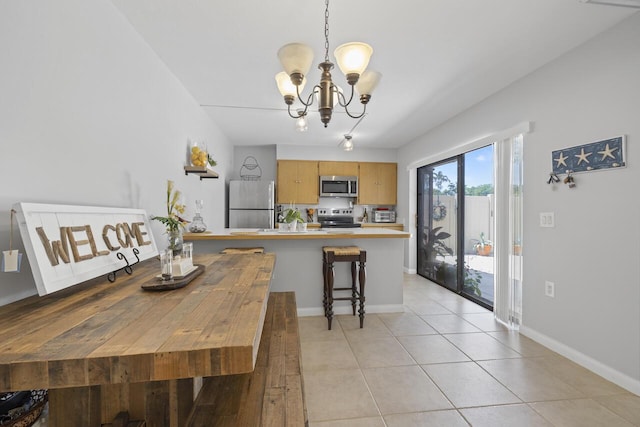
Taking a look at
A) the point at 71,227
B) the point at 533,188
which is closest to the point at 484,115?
the point at 533,188

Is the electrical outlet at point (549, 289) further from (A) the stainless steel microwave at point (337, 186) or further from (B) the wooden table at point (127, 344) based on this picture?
(A) the stainless steel microwave at point (337, 186)

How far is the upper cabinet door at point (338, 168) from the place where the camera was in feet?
18.5

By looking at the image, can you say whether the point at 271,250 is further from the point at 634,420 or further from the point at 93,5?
the point at 634,420

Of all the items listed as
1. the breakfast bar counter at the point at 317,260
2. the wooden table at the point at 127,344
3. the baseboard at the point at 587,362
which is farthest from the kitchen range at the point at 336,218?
the wooden table at the point at 127,344

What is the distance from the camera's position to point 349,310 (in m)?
3.29

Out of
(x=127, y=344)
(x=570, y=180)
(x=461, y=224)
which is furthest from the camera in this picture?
(x=461, y=224)

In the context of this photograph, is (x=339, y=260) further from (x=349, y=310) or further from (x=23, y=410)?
(x=23, y=410)

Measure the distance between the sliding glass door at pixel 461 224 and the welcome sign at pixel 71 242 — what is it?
361 centimetres

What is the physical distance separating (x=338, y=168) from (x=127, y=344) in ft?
17.1

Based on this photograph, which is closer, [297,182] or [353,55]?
[353,55]

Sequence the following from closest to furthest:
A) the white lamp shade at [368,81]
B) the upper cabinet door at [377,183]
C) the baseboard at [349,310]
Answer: the white lamp shade at [368,81] → the baseboard at [349,310] → the upper cabinet door at [377,183]

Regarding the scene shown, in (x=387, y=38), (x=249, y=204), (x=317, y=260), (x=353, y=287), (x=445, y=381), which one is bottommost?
(x=445, y=381)

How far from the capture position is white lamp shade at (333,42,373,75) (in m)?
1.54

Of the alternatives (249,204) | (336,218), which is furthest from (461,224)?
(249,204)
